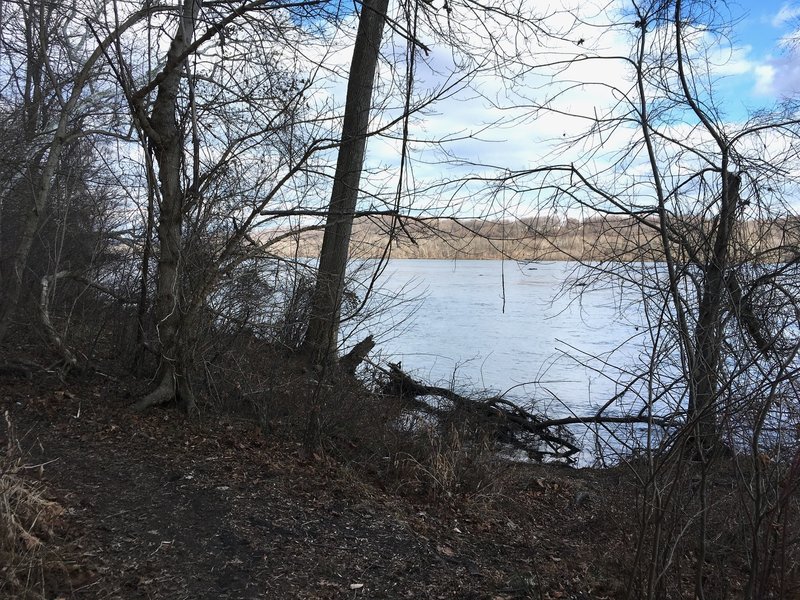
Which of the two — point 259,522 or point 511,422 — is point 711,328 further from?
point 511,422

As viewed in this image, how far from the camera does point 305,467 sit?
5684mm

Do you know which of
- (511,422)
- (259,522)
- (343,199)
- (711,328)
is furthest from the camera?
(511,422)

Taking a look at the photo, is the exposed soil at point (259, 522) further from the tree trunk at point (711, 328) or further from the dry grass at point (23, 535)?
the tree trunk at point (711, 328)

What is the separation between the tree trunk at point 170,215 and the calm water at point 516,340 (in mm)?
1918

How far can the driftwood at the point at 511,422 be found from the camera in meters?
8.96

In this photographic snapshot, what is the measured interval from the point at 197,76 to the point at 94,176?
13.3ft

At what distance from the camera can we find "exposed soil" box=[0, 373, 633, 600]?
144 inches

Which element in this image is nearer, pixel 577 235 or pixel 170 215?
pixel 577 235

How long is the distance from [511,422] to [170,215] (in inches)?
222

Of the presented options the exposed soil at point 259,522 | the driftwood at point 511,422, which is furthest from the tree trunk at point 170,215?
the driftwood at point 511,422

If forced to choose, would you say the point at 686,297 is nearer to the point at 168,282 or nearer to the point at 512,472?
the point at 512,472

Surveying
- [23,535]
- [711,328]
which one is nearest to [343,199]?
[711,328]

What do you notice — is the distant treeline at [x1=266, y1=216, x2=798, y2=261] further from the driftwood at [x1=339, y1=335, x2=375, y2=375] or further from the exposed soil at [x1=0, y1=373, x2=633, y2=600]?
the driftwood at [x1=339, y1=335, x2=375, y2=375]

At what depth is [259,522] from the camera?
4367 mm
